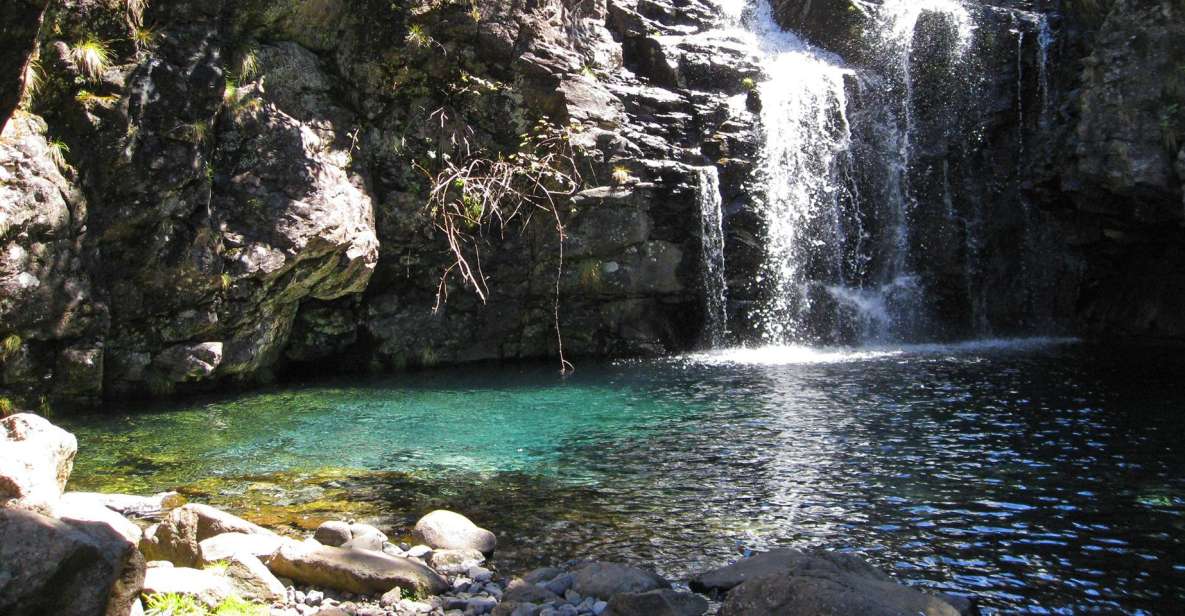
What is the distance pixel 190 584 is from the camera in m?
4.83

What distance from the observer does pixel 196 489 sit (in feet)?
26.8

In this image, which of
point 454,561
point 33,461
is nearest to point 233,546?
point 454,561

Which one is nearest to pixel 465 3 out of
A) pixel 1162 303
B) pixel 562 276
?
→ pixel 562 276

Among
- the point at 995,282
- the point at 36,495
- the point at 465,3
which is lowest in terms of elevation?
the point at 36,495

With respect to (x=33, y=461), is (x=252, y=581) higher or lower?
lower

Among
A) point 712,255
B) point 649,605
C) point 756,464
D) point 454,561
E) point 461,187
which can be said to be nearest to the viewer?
point 649,605

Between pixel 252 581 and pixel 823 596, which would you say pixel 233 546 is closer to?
pixel 252 581

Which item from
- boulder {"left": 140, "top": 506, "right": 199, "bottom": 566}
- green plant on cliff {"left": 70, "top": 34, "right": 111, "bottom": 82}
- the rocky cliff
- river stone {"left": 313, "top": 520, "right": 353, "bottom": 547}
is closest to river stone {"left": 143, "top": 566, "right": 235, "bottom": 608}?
boulder {"left": 140, "top": 506, "right": 199, "bottom": 566}

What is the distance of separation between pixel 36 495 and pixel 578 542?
3.82 meters

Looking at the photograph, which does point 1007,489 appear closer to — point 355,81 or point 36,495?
point 36,495

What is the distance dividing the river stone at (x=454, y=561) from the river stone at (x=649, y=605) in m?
1.55

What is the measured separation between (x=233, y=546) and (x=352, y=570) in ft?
3.48

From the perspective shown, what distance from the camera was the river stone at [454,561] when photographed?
6020 mm

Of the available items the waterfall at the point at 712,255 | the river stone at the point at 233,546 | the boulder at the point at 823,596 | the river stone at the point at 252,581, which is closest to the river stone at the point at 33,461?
the river stone at the point at 233,546
